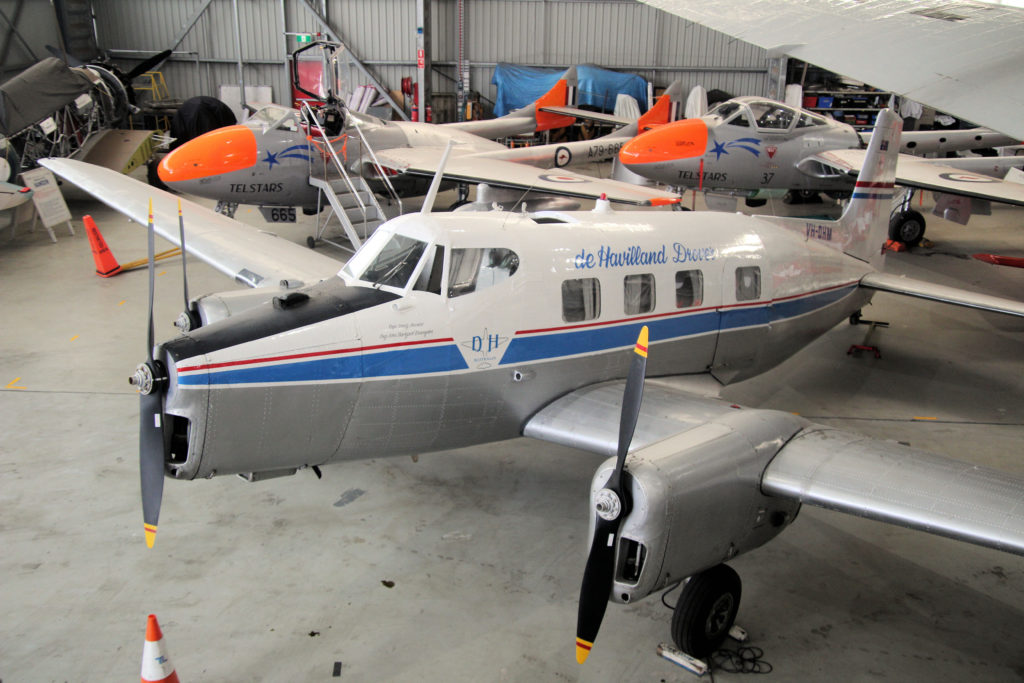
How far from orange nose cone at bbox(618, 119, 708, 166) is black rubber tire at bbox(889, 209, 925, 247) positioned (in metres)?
4.95

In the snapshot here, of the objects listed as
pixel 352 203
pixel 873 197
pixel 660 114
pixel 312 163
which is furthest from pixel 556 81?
pixel 873 197

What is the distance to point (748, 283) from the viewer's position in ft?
25.8

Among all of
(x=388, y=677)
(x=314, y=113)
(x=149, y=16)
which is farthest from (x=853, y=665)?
(x=149, y=16)

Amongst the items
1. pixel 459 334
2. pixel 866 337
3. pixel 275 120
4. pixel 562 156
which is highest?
pixel 275 120

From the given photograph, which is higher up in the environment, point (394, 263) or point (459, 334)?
point (394, 263)

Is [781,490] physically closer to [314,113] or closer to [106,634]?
[106,634]

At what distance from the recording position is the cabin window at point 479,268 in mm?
6223

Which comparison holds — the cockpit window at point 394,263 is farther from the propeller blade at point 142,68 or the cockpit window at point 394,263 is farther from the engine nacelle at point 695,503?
the propeller blade at point 142,68

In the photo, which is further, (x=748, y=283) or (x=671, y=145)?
(x=671, y=145)

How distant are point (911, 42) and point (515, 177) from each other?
414 inches

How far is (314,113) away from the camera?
14.9m

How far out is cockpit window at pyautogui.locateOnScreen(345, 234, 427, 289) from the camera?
6156 millimetres

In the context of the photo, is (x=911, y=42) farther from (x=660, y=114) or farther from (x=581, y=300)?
(x=660, y=114)

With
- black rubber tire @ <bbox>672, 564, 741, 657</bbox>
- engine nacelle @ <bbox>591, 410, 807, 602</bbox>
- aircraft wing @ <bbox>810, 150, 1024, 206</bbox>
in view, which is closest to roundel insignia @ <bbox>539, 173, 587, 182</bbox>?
aircraft wing @ <bbox>810, 150, 1024, 206</bbox>
